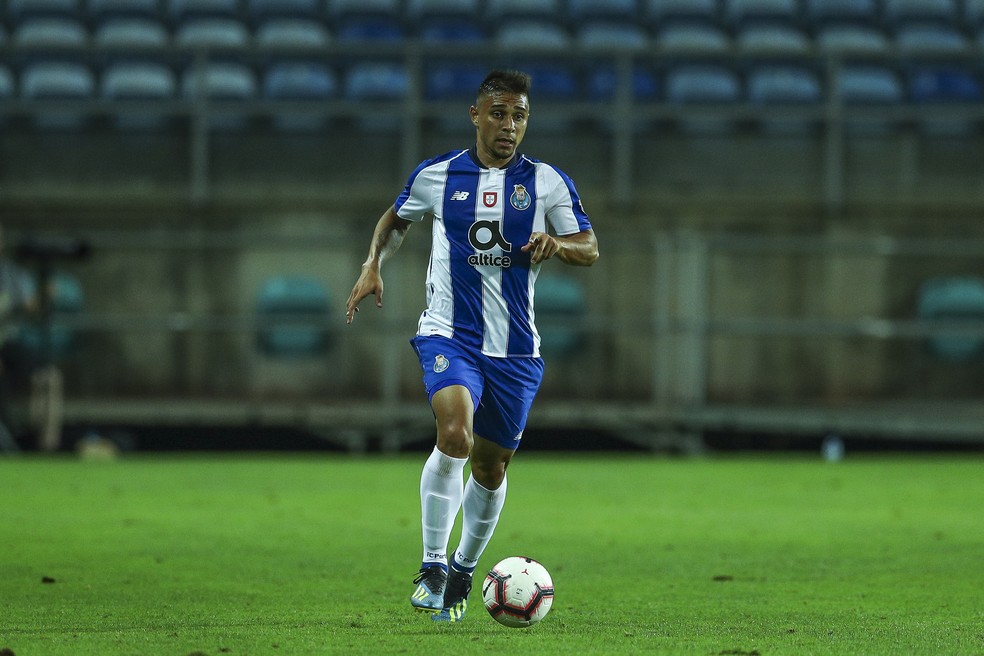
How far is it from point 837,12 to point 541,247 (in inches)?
626

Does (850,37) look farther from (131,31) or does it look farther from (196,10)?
(131,31)

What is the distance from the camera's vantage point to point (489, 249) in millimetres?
6008

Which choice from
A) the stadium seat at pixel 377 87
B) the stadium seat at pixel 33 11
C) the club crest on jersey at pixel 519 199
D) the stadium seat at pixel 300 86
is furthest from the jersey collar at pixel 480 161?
the stadium seat at pixel 33 11

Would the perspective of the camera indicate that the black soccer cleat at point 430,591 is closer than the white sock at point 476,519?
Yes

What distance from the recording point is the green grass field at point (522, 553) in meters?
5.23

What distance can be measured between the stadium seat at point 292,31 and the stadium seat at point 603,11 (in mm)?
3313

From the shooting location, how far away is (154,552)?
785cm

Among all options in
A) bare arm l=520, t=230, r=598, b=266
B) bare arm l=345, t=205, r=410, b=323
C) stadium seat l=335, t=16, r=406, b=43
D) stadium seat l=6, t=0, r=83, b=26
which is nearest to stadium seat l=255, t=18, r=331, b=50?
stadium seat l=335, t=16, r=406, b=43

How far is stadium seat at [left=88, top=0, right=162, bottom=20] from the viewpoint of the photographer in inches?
774

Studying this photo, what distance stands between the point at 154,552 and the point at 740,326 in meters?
9.38

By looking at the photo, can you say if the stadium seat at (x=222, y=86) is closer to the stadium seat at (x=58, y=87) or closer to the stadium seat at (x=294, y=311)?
the stadium seat at (x=58, y=87)

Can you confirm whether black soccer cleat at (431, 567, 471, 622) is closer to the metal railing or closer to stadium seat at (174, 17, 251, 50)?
the metal railing

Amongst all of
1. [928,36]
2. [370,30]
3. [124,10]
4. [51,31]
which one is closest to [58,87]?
[51,31]

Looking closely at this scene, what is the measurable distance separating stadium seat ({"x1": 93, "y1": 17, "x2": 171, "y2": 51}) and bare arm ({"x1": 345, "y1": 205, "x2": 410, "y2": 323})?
13.6 metres
